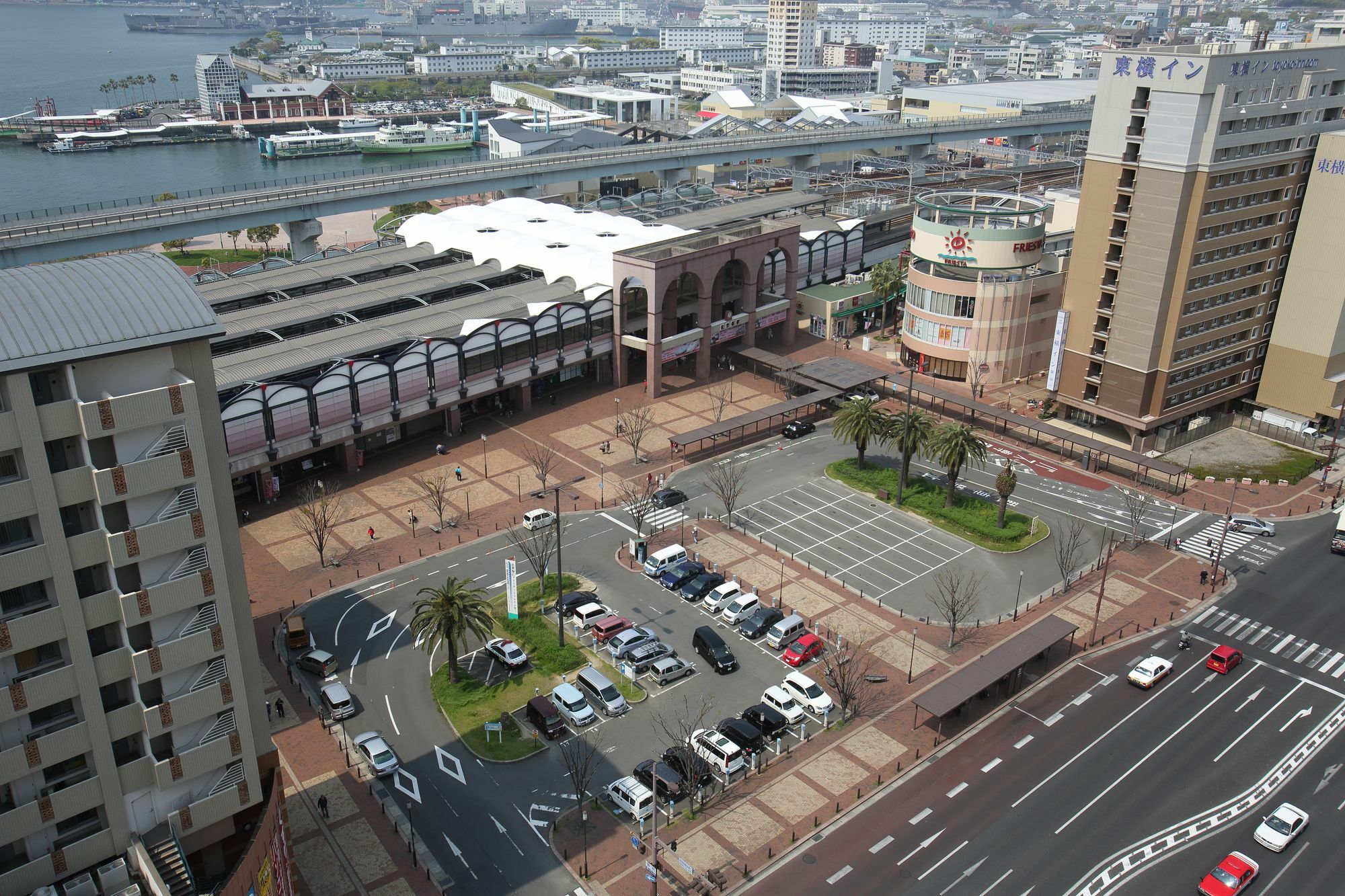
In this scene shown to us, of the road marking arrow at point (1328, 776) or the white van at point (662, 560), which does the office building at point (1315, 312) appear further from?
the white van at point (662, 560)

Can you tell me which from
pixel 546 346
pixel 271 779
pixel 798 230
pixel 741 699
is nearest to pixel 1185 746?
pixel 741 699

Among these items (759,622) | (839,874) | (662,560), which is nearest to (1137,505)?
(759,622)

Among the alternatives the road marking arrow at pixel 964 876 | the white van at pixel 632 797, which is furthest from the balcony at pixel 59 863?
the road marking arrow at pixel 964 876

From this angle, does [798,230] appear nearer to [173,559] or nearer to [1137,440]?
[1137,440]


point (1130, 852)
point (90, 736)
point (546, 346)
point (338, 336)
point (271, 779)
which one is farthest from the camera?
point (546, 346)

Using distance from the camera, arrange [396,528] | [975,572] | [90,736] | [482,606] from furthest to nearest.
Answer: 1. [396,528]
2. [975,572]
3. [482,606]
4. [90,736]

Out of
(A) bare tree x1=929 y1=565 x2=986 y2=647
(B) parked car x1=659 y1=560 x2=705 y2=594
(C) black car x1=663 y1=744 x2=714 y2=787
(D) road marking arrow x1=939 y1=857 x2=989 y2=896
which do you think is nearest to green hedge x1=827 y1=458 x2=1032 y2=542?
(A) bare tree x1=929 y1=565 x2=986 y2=647

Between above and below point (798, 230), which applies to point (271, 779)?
below
